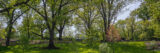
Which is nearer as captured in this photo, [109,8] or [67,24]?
[109,8]

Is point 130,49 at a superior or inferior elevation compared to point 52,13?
inferior

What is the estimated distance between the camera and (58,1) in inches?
1158

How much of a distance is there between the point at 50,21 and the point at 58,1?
457 cm

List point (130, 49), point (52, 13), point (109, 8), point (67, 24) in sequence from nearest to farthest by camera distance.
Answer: point (130, 49) → point (52, 13) → point (109, 8) → point (67, 24)

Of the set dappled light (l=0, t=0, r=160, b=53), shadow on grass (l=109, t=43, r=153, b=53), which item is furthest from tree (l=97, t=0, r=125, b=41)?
shadow on grass (l=109, t=43, r=153, b=53)

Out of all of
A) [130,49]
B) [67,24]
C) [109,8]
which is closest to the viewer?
[130,49]

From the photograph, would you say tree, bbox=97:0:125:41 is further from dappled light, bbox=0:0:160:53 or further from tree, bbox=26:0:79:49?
tree, bbox=26:0:79:49

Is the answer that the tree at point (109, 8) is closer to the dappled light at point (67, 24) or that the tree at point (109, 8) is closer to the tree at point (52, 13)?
the dappled light at point (67, 24)

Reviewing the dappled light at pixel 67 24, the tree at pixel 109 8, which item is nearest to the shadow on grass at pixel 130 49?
the dappled light at pixel 67 24

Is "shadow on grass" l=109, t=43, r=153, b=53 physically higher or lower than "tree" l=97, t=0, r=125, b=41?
lower

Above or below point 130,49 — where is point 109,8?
above

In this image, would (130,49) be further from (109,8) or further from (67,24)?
(67,24)

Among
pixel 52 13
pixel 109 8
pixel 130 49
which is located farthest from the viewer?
pixel 109 8

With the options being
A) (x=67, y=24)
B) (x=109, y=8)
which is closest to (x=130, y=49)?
(x=109, y=8)
